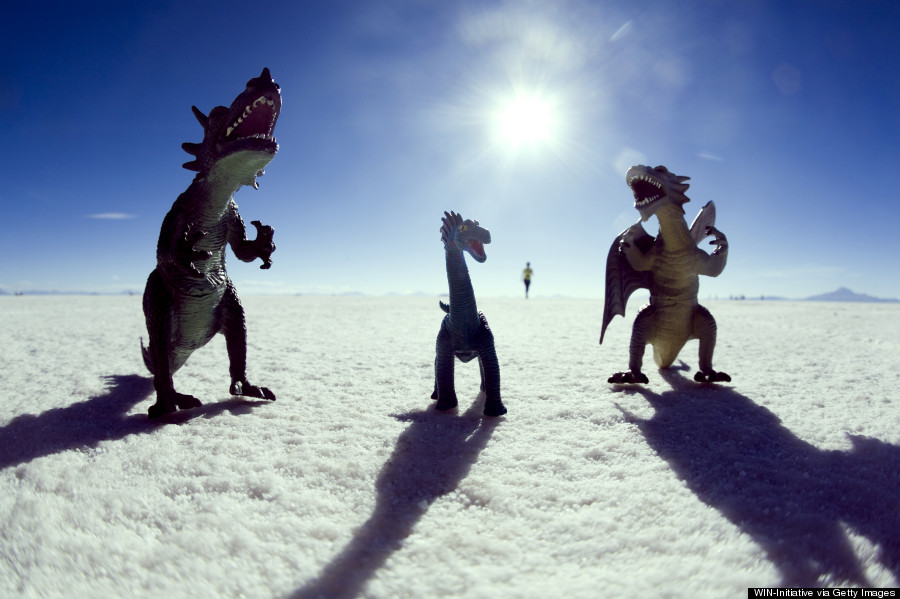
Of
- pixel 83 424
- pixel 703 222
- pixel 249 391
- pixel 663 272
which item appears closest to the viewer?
pixel 83 424

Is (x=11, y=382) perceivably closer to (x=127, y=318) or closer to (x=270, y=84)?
(x=270, y=84)

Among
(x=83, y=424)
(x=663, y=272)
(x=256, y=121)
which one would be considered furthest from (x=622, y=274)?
(x=83, y=424)

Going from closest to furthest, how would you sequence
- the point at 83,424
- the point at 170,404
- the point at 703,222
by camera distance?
the point at 83,424, the point at 170,404, the point at 703,222

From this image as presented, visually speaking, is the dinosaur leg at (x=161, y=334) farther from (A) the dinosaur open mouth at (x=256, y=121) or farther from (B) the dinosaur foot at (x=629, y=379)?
(B) the dinosaur foot at (x=629, y=379)

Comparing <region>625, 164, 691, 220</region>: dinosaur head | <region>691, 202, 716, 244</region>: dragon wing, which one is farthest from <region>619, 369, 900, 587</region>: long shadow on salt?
<region>691, 202, 716, 244</region>: dragon wing

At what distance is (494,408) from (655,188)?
6.32ft

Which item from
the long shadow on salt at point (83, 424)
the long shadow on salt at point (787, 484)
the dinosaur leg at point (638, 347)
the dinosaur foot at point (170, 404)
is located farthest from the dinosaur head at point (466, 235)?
the dinosaur foot at point (170, 404)

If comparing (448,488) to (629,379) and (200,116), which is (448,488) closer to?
(629,379)

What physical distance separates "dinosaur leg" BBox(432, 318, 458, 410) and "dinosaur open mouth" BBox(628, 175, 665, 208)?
167 cm

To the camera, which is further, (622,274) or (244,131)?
(622,274)

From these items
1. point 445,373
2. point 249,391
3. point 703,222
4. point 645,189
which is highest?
point 645,189

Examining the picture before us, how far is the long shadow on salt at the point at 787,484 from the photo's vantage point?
4.37 ft

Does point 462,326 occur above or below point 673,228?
below

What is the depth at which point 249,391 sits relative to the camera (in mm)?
2934
